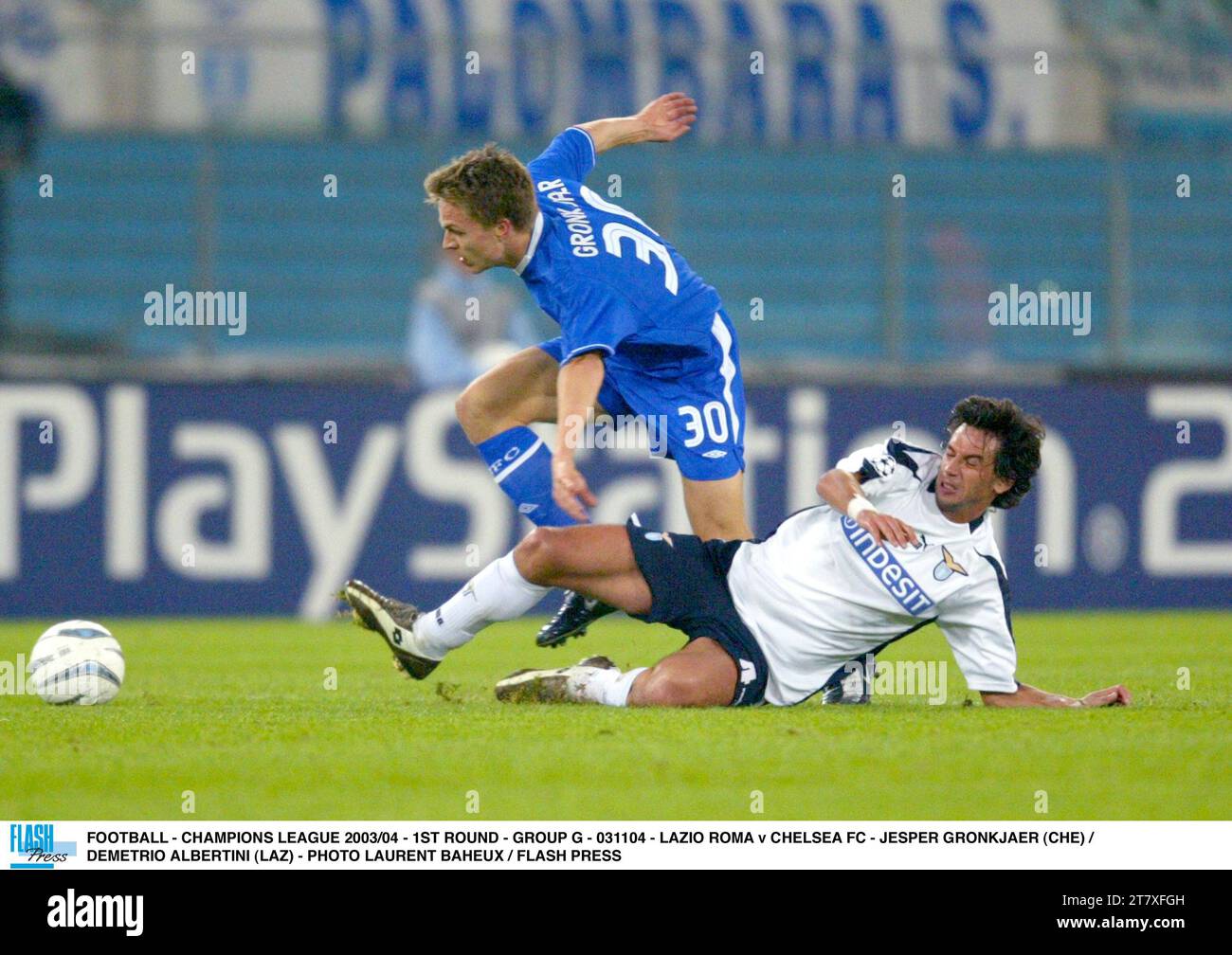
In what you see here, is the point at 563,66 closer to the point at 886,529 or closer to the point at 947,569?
the point at 947,569

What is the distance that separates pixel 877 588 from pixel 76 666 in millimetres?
2791

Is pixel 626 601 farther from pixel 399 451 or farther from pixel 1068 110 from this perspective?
pixel 1068 110

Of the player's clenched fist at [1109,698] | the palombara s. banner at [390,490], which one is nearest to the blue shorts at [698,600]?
the player's clenched fist at [1109,698]

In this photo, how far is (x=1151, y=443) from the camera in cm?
1228

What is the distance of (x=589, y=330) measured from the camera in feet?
21.2

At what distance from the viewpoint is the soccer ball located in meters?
6.64

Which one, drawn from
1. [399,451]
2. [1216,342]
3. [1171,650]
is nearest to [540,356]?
[1171,650]

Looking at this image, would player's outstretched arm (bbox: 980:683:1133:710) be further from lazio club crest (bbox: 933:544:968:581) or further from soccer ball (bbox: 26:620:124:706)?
soccer ball (bbox: 26:620:124:706)

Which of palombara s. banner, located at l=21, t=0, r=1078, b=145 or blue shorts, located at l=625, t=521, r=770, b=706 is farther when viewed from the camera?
palombara s. banner, located at l=21, t=0, r=1078, b=145

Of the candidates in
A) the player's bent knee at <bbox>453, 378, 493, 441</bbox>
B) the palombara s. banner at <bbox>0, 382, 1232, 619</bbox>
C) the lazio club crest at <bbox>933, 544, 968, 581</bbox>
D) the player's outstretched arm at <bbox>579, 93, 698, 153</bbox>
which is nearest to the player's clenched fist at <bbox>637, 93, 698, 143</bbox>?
the player's outstretched arm at <bbox>579, 93, 698, 153</bbox>

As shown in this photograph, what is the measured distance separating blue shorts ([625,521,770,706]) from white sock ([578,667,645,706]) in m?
0.21

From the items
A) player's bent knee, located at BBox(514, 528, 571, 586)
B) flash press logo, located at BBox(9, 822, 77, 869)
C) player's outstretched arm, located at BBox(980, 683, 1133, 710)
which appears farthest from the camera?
player's bent knee, located at BBox(514, 528, 571, 586)

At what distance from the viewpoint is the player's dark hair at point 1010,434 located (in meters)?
6.08

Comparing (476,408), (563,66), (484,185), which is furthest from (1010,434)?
(563,66)
